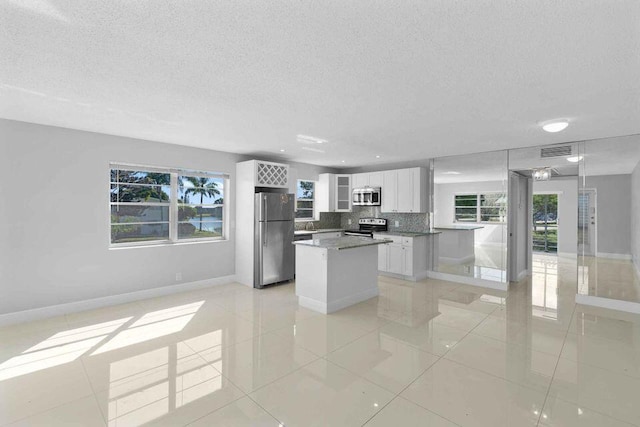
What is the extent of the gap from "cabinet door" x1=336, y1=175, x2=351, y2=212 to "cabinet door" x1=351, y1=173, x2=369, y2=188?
13 centimetres

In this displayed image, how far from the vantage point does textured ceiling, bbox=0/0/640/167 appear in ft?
5.54

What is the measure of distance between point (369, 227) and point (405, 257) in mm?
1508

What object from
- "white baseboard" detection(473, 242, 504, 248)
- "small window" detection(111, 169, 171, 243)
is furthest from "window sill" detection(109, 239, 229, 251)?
"white baseboard" detection(473, 242, 504, 248)

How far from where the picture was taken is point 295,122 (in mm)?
3764

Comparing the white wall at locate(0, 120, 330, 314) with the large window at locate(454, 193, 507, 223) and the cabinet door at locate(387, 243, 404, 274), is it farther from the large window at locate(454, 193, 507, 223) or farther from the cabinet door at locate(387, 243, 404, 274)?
the large window at locate(454, 193, 507, 223)

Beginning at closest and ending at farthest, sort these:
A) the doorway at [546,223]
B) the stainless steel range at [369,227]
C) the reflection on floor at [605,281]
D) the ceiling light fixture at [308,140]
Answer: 1. the ceiling light fixture at [308,140]
2. the reflection on floor at [605,281]
3. the stainless steel range at [369,227]
4. the doorway at [546,223]

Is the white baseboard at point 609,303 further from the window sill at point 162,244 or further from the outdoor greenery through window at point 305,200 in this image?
the window sill at point 162,244

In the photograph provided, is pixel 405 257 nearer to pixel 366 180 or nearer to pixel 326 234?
pixel 326 234

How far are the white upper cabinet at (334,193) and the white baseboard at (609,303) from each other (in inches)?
186

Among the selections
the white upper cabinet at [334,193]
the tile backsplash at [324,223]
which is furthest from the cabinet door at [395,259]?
the tile backsplash at [324,223]

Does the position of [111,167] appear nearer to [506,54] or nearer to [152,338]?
[152,338]

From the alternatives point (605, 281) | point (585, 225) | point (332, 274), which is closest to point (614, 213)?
point (605, 281)

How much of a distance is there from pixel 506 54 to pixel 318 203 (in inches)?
229

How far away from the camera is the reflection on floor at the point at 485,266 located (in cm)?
563
